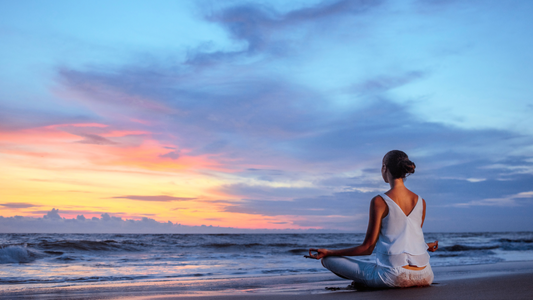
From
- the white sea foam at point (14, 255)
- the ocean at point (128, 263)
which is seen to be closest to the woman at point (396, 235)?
the ocean at point (128, 263)

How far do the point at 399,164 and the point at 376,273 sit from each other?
94 centimetres

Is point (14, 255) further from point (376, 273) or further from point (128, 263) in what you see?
point (376, 273)

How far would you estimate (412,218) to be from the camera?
3068mm

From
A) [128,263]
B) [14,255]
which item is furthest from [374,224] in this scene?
[14,255]

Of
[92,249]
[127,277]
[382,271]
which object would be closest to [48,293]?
[127,277]

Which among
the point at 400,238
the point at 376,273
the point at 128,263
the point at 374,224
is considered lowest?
the point at 128,263

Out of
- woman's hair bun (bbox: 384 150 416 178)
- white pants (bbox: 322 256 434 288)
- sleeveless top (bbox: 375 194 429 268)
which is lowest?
white pants (bbox: 322 256 434 288)

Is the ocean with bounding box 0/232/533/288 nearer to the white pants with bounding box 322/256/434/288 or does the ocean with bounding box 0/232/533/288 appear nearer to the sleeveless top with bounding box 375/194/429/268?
the white pants with bounding box 322/256/434/288

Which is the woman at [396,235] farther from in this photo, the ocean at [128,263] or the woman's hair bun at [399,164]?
the ocean at [128,263]

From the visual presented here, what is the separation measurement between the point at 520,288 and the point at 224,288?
3.91 metres

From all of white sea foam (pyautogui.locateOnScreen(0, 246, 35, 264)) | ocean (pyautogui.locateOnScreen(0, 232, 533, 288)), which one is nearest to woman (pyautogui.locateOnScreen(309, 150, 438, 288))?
ocean (pyautogui.locateOnScreen(0, 232, 533, 288))

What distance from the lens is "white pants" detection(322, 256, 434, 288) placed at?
10.2ft

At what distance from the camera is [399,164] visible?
3.06 meters

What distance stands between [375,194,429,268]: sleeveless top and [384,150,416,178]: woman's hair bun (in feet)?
0.76
